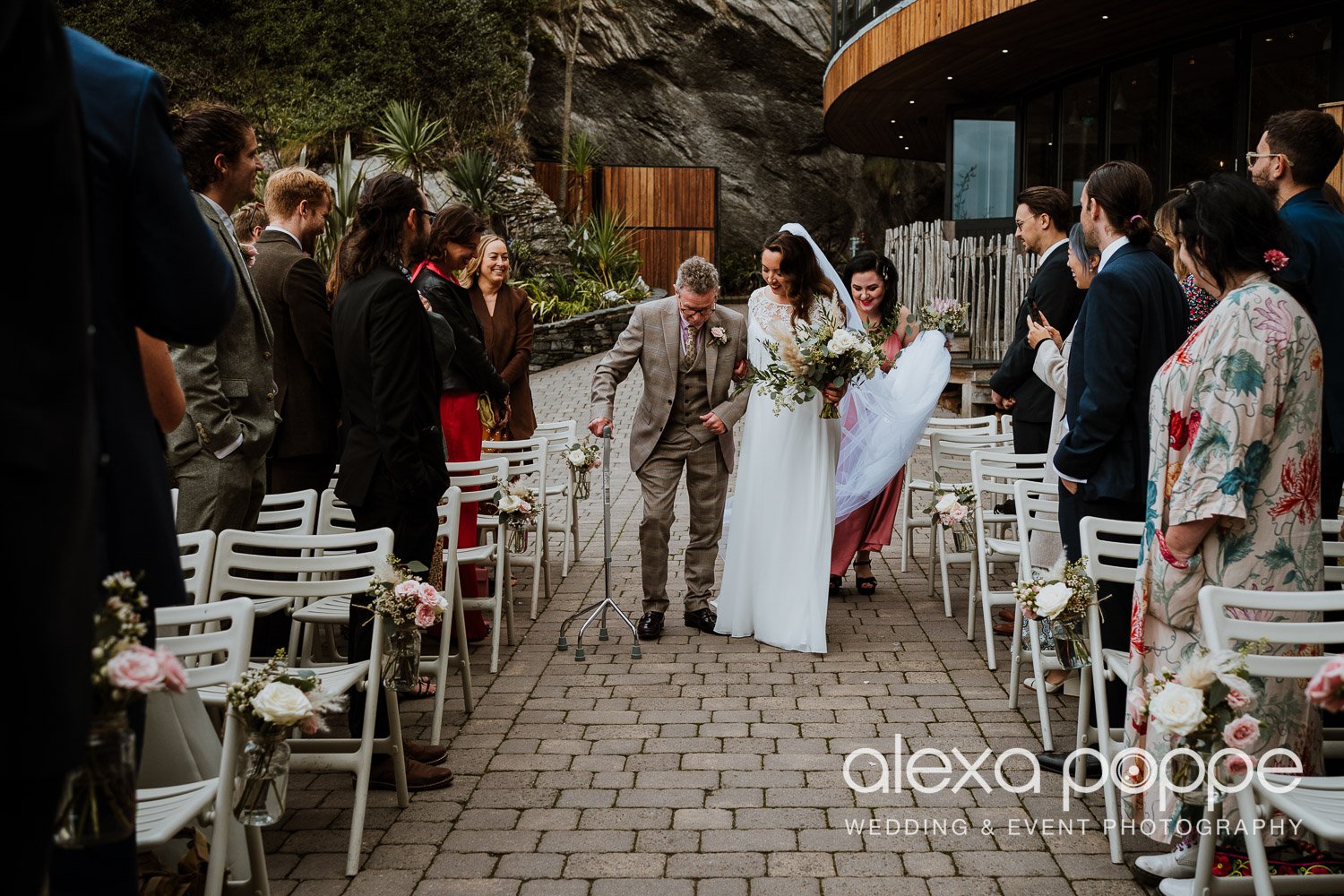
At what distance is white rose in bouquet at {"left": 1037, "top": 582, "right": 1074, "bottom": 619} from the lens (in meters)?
4.23

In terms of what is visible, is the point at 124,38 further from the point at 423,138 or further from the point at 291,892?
the point at 291,892

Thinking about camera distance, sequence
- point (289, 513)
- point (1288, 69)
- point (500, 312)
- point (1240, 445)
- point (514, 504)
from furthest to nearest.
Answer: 1. point (1288, 69)
2. point (500, 312)
3. point (514, 504)
4. point (289, 513)
5. point (1240, 445)

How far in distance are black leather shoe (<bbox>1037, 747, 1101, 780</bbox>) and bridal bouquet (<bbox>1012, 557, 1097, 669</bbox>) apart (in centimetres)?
53

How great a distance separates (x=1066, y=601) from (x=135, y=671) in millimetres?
3176

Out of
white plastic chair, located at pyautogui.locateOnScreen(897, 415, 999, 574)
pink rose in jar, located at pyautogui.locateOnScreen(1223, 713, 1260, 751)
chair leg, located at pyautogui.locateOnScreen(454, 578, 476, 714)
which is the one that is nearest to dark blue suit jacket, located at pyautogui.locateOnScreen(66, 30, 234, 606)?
pink rose in jar, located at pyautogui.locateOnScreen(1223, 713, 1260, 751)

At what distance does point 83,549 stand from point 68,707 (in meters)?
0.20

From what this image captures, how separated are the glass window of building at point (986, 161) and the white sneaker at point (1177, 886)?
16385mm

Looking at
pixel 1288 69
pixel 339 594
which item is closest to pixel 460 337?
pixel 339 594

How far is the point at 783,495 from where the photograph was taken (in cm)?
707

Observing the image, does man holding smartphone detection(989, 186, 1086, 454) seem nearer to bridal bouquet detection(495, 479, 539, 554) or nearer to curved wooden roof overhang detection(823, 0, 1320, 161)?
bridal bouquet detection(495, 479, 539, 554)

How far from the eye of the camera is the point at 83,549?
1.56 m

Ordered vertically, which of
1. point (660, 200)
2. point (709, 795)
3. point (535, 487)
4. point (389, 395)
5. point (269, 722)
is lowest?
point (709, 795)

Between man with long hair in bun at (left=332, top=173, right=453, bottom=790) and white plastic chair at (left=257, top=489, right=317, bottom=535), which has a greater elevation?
man with long hair in bun at (left=332, top=173, right=453, bottom=790)

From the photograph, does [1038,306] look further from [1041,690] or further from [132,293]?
[132,293]
